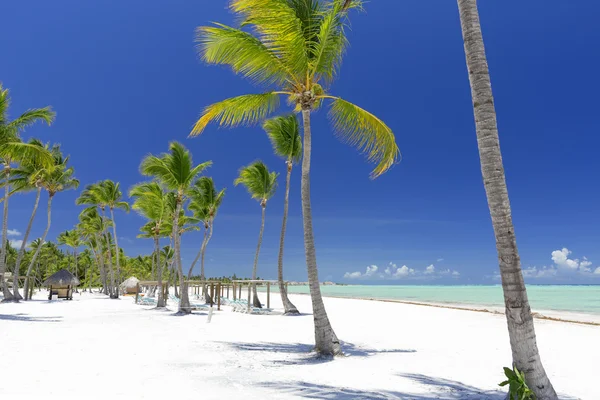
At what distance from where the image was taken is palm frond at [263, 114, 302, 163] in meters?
20.6

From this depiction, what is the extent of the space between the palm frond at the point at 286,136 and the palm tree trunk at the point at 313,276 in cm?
1089

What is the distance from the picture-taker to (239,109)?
1024 cm

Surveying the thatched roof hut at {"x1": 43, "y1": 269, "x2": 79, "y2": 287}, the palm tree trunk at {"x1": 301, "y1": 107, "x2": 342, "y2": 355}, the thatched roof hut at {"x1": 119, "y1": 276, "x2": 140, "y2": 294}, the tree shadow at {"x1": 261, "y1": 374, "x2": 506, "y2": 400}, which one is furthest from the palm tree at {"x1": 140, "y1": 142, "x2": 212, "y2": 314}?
the thatched roof hut at {"x1": 119, "y1": 276, "x2": 140, "y2": 294}

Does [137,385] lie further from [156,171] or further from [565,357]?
[156,171]

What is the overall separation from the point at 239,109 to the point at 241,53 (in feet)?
4.31

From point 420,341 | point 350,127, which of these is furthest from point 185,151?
point 420,341

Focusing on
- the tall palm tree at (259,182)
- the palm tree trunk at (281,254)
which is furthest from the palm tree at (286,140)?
the tall palm tree at (259,182)

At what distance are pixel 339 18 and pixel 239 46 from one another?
2182mm

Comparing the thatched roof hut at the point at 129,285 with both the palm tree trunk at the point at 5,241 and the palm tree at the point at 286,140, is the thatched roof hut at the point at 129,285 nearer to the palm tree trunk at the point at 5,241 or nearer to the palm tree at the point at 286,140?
the palm tree trunk at the point at 5,241

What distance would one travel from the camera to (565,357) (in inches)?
382

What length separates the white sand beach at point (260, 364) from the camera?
6.08 m

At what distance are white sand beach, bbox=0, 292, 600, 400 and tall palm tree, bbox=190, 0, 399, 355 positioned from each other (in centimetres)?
172

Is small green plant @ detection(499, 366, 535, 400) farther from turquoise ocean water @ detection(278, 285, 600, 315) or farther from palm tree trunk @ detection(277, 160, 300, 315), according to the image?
turquoise ocean water @ detection(278, 285, 600, 315)

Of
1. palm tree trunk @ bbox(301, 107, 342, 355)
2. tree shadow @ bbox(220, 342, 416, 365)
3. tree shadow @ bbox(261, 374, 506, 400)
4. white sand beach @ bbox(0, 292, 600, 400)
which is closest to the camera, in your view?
tree shadow @ bbox(261, 374, 506, 400)
